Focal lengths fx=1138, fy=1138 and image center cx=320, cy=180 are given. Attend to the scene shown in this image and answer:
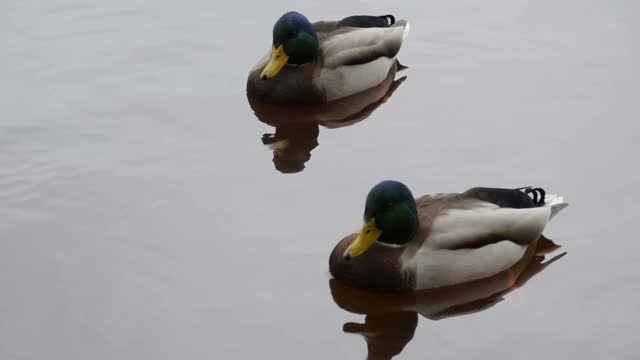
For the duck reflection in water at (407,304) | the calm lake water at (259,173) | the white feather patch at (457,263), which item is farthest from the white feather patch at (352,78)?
the white feather patch at (457,263)

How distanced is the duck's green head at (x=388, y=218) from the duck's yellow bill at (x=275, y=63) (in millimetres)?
2944

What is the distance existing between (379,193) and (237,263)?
1.07 m

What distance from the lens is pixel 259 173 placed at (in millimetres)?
8438

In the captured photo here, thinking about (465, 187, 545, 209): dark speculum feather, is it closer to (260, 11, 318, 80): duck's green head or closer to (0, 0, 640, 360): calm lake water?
(0, 0, 640, 360): calm lake water

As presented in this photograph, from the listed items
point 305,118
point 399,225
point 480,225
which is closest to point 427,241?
point 399,225

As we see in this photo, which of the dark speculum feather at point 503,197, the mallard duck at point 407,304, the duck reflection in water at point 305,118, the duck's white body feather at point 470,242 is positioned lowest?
the mallard duck at point 407,304

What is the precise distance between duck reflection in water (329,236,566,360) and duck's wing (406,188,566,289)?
7 cm

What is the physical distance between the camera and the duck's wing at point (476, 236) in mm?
6695

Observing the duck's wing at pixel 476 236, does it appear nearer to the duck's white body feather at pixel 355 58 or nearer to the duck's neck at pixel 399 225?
the duck's neck at pixel 399 225

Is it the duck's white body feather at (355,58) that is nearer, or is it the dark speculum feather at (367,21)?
the duck's white body feather at (355,58)

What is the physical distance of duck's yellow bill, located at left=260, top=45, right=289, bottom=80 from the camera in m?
9.42

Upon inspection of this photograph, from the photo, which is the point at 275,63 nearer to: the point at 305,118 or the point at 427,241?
the point at 305,118

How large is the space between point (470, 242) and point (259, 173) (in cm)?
224

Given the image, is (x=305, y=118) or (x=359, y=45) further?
(x=359, y=45)
